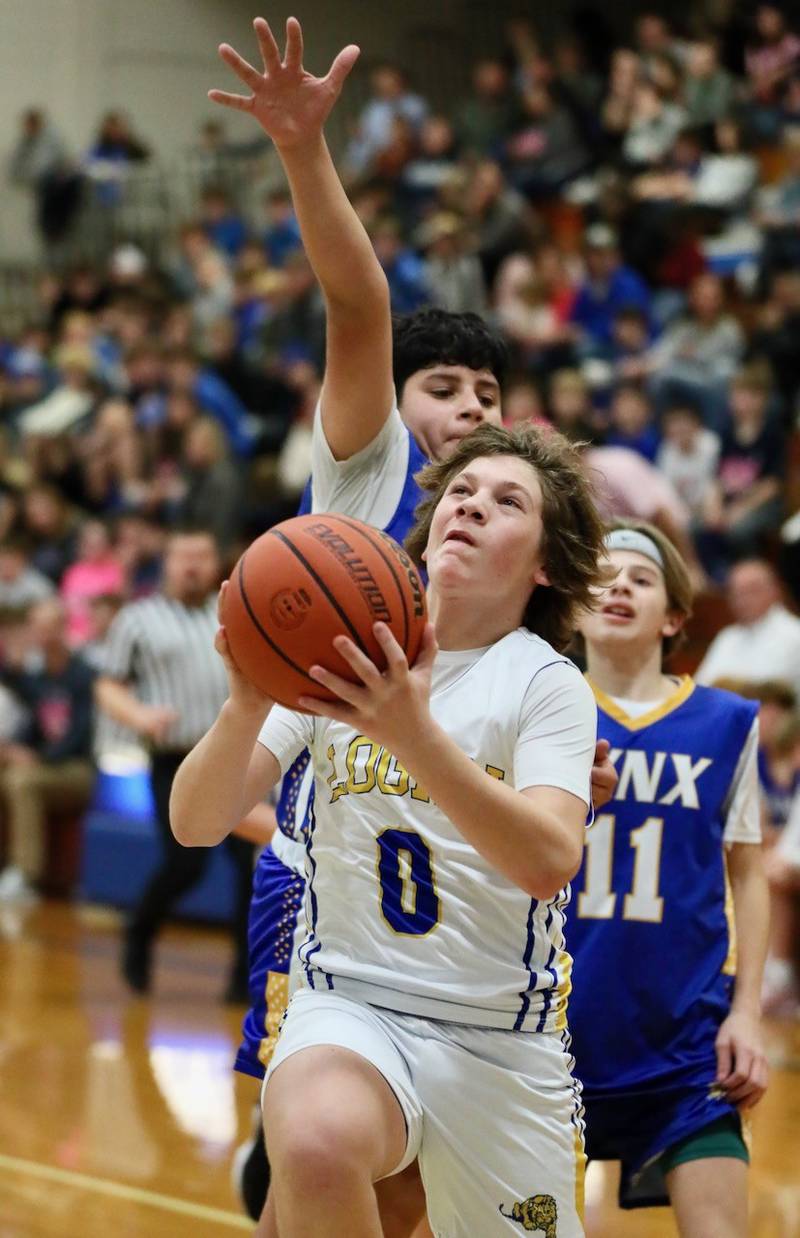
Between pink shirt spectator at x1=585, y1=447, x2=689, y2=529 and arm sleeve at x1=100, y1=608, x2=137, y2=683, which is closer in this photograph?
pink shirt spectator at x1=585, y1=447, x2=689, y2=529

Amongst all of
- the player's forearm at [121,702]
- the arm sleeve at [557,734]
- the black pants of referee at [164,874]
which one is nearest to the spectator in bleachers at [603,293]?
the player's forearm at [121,702]

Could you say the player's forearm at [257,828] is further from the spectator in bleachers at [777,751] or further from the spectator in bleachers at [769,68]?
the spectator in bleachers at [769,68]

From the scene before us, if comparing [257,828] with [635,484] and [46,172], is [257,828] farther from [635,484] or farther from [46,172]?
[46,172]

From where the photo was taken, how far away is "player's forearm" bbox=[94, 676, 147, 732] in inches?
312

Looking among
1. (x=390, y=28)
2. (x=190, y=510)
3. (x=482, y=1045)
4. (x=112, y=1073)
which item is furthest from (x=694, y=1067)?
(x=390, y=28)

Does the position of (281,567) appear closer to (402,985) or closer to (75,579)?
(402,985)

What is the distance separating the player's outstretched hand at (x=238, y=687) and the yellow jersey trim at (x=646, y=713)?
1.23m

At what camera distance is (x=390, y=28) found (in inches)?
717

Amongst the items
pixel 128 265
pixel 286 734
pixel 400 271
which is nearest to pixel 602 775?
pixel 286 734

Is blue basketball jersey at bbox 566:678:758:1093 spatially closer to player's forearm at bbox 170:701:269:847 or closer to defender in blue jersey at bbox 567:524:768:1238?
defender in blue jersey at bbox 567:524:768:1238

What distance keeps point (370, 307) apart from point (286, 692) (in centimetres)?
82

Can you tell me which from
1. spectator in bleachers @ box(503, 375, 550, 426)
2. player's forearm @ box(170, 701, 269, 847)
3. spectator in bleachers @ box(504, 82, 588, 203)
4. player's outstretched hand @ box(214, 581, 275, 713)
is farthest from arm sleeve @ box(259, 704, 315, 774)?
spectator in bleachers @ box(504, 82, 588, 203)

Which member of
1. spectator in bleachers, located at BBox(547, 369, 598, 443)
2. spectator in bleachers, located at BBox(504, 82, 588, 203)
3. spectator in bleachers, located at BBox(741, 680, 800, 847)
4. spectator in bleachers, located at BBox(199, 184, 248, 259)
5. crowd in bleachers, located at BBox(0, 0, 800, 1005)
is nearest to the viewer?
spectator in bleachers, located at BBox(741, 680, 800, 847)

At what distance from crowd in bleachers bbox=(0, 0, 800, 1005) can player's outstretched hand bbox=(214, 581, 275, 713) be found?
598 centimetres
